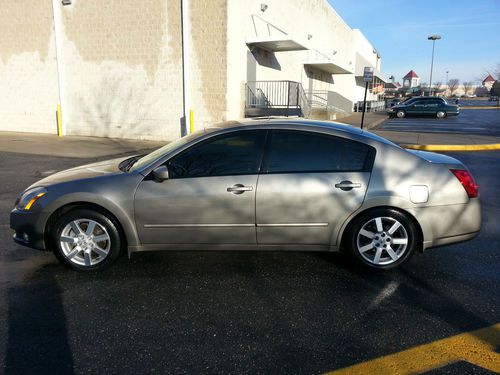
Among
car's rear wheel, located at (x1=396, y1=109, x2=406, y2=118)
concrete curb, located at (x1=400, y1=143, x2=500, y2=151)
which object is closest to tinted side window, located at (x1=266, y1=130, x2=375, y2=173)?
concrete curb, located at (x1=400, y1=143, x2=500, y2=151)

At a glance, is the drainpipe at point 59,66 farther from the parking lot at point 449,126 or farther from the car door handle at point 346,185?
the car door handle at point 346,185

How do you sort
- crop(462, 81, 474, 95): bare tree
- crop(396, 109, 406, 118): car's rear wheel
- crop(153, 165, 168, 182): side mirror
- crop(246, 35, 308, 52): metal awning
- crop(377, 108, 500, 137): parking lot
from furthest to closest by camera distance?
crop(462, 81, 474, 95): bare tree
crop(396, 109, 406, 118): car's rear wheel
crop(377, 108, 500, 137): parking lot
crop(246, 35, 308, 52): metal awning
crop(153, 165, 168, 182): side mirror

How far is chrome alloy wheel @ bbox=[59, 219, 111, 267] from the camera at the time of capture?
3830 millimetres

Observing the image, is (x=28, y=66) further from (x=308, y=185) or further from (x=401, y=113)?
(x=401, y=113)

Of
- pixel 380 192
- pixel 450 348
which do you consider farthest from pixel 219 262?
pixel 450 348

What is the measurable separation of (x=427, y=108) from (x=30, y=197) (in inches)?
1262

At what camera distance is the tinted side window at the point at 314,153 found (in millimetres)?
3809

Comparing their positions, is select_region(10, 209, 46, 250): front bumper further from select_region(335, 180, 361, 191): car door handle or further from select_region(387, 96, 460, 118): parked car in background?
select_region(387, 96, 460, 118): parked car in background

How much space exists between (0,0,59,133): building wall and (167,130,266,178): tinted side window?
15.8 metres

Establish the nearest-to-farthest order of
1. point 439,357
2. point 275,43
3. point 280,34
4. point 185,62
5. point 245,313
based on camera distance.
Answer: point 439,357 → point 245,313 → point 185,62 → point 275,43 → point 280,34

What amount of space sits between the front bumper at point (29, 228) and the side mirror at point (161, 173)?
1.21 meters

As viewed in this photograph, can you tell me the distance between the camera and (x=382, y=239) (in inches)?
152

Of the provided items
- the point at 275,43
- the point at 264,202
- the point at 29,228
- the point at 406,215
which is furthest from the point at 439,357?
the point at 275,43

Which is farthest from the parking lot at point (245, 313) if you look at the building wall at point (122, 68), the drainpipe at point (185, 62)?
the building wall at point (122, 68)
